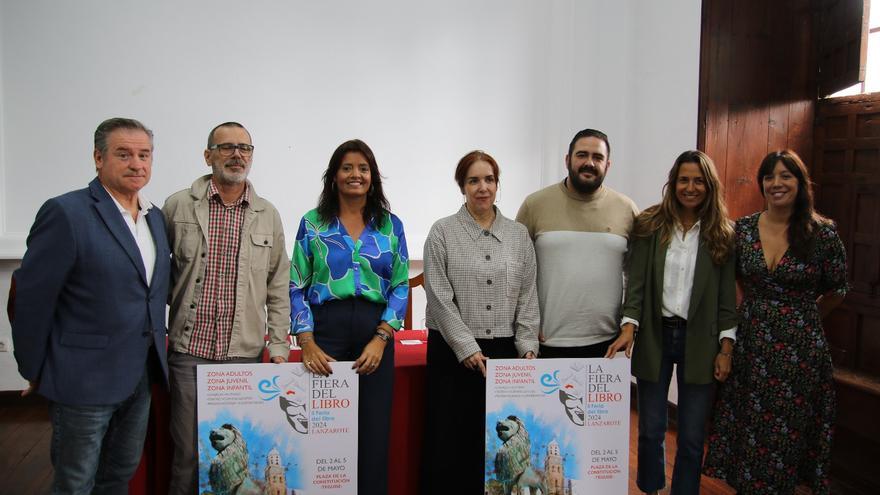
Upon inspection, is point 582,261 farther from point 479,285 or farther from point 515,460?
point 515,460

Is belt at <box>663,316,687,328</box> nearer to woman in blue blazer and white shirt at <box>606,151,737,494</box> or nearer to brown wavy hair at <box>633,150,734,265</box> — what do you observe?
woman in blue blazer and white shirt at <box>606,151,737,494</box>

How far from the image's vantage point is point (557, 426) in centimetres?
214

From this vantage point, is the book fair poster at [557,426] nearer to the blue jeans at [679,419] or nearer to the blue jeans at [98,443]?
the blue jeans at [679,419]

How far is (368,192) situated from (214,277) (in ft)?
2.06

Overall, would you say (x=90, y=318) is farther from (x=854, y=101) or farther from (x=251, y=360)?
(x=854, y=101)

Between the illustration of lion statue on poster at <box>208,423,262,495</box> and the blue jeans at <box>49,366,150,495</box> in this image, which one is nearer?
the blue jeans at <box>49,366,150,495</box>

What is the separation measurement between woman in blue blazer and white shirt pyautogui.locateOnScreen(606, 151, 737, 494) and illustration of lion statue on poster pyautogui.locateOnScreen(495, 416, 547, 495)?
0.49m

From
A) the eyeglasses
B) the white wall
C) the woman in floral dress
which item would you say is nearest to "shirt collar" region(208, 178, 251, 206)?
the eyeglasses

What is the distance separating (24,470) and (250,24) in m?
2.94

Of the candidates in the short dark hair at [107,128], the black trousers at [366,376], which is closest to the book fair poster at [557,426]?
the black trousers at [366,376]

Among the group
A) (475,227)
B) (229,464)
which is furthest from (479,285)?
(229,464)

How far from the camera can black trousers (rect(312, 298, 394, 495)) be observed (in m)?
2.06

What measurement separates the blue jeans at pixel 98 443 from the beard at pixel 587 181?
1704 mm

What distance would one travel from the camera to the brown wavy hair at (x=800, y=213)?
2170mm
